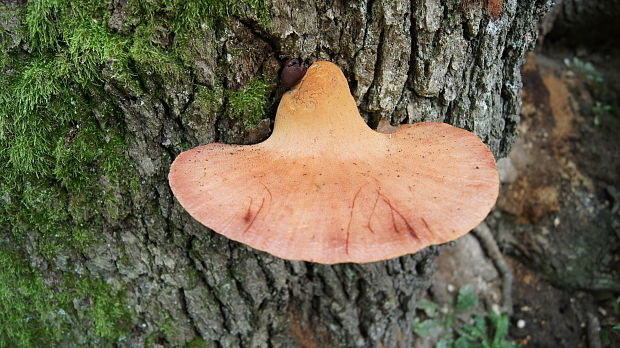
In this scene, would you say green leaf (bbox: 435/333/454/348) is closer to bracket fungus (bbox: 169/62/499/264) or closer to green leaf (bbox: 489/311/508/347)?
green leaf (bbox: 489/311/508/347)

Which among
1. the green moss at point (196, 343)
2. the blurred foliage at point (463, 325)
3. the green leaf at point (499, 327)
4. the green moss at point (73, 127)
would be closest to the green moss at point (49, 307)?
the green moss at point (73, 127)

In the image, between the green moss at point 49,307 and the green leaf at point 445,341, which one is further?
the green leaf at point 445,341

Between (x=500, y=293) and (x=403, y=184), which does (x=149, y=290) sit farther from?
(x=500, y=293)

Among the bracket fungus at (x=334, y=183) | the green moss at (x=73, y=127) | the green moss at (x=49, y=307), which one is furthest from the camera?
the green moss at (x=49, y=307)

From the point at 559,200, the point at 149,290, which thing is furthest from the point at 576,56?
the point at 149,290

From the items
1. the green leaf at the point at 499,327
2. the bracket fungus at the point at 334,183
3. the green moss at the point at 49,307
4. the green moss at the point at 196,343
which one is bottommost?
the green leaf at the point at 499,327

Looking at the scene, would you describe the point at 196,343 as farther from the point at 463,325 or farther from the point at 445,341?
the point at 463,325

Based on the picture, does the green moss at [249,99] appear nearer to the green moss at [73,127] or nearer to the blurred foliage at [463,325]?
the green moss at [73,127]
